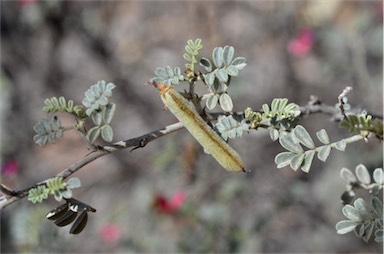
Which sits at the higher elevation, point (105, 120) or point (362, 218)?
point (105, 120)

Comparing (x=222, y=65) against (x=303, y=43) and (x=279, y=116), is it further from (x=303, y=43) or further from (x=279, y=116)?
(x=303, y=43)

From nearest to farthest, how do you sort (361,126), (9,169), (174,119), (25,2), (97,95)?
(361,126)
(97,95)
(9,169)
(25,2)
(174,119)

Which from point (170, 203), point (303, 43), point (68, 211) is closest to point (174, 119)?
point (303, 43)

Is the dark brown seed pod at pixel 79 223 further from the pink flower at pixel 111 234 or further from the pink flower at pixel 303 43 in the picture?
the pink flower at pixel 303 43

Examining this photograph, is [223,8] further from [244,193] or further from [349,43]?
[244,193]

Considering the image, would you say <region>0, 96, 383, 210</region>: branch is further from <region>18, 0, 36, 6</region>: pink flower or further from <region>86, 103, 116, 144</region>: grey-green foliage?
<region>18, 0, 36, 6</region>: pink flower

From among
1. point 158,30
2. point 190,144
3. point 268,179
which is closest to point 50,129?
point 190,144
